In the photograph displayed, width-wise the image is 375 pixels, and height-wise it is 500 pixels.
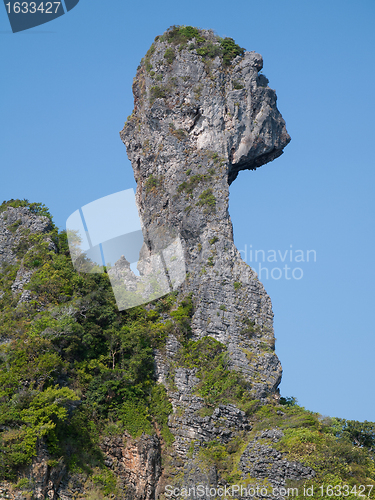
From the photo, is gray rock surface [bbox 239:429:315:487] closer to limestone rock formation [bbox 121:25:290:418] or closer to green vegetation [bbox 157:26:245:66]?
limestone rock formation [bbox 121:25:290:418]

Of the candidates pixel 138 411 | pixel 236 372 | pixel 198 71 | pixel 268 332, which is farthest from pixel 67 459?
pixel 198 71

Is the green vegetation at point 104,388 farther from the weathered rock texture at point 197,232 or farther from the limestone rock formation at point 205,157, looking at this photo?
the limestone rock formation at point 205,157

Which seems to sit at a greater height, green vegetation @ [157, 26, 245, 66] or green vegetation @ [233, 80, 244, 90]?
green vegetation @ [157, 26, 245, 66]

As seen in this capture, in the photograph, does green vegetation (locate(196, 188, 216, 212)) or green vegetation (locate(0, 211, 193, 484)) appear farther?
green vegetation (locate(196, 188, 216, 212))

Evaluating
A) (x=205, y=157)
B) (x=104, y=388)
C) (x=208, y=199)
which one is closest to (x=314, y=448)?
(x=104, y=388)

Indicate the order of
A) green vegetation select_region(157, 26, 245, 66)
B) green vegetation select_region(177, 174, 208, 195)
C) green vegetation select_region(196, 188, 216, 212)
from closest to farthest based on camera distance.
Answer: green vegetation select_region(196, 188, 216, 212)
green vegetation select_region(177, 174, 208, 195)
green vegetation select_region(157, 26, 245, 66)

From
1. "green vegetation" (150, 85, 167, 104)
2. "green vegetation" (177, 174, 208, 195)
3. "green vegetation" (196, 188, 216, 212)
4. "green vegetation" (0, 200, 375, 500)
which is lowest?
"green vegetation" (0, 200, 375, 500)

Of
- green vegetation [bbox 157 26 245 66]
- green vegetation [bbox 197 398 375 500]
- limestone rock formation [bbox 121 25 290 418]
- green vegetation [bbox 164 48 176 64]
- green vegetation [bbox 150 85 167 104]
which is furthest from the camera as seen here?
green vegetation [bbox 164 48 176 64]

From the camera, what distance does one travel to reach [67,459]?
36.2 metres

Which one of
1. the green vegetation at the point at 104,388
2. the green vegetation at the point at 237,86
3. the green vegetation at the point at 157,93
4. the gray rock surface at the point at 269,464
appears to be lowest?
the gray rock surface at the point at 269,464

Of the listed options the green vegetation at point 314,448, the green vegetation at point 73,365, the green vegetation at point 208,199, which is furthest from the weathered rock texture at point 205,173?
the green vegetation at point 314,448

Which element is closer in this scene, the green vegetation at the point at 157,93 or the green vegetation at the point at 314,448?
the green vegetation at the point at 314,448

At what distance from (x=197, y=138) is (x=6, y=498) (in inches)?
1013

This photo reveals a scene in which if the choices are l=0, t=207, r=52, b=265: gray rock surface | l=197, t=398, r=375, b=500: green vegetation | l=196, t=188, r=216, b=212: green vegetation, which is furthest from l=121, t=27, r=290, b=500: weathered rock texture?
l=0, t=207, r=52, b=265: gray rock surface
